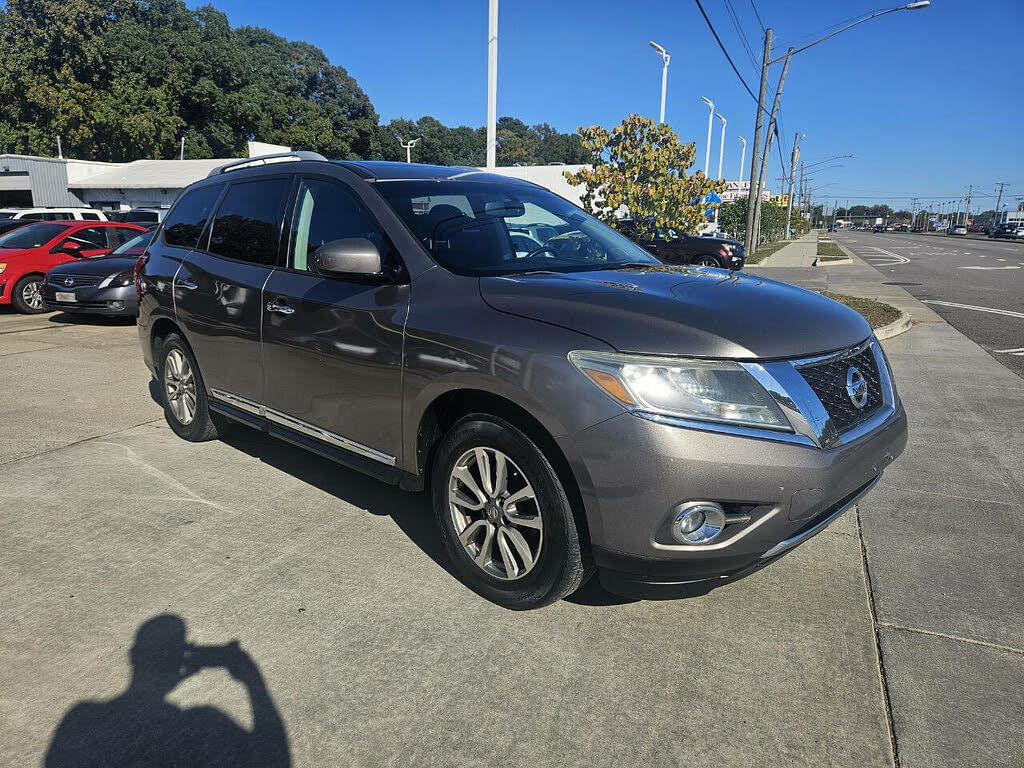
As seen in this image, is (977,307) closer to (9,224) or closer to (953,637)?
(953,637)

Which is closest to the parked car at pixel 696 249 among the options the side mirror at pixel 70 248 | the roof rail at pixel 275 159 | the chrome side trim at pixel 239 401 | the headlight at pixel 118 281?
the headlight at pixel 118 281

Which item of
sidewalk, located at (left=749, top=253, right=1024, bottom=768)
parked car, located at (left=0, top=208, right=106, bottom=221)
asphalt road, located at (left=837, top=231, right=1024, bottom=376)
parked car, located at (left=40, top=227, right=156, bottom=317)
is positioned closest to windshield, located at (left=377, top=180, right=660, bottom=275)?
sidewalk, located at (left=749, top=253, right=1024, bottom=768)

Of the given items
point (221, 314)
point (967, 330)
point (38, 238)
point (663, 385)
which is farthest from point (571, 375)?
point (38, 238)

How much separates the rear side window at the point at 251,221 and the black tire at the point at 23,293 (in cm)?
956

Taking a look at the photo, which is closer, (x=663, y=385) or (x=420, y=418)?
(x=663, y=385)

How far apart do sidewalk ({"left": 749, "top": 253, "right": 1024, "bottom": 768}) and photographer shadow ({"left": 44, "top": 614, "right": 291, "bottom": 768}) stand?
1.92 metres

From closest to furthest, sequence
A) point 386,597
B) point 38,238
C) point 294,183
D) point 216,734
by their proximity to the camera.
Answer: point 216,734 < point 386,597 < point 294,183 < point 38,238

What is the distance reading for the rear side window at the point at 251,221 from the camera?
3.96 metres

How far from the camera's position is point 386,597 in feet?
9.98

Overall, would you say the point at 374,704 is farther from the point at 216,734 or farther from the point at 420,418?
the point at 420,418

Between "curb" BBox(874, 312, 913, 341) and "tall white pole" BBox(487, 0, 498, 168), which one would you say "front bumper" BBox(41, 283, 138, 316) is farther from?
"curb" BBox(874, 312, 913, 341)

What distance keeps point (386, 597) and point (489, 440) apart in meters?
0.85

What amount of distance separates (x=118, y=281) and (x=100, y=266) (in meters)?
0.57

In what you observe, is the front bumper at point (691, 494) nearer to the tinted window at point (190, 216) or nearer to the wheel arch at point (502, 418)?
the wheel arch at point (502, 418)
